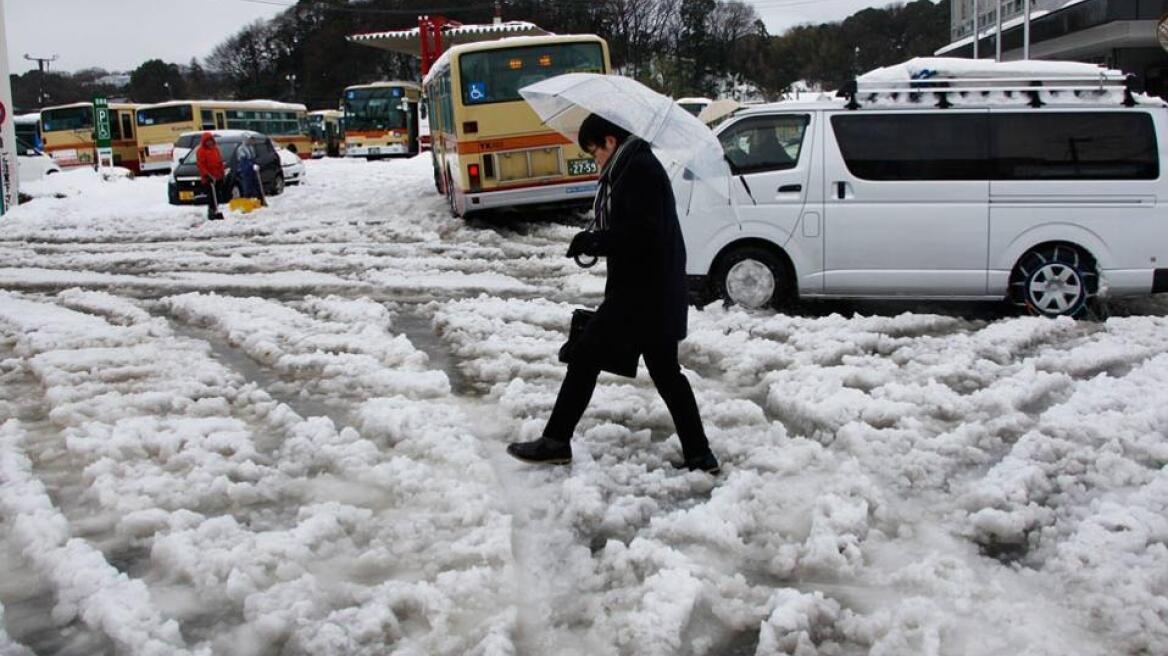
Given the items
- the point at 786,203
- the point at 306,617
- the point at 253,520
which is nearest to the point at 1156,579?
the point at 306,617

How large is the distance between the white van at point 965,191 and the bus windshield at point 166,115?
32642 millimetres

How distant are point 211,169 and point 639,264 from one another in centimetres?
1617

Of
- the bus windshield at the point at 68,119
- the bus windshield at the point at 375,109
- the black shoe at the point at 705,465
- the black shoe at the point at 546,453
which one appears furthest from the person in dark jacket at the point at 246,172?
the bus windshield at the point at 68,119

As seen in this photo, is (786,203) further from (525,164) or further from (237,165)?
(237,165)

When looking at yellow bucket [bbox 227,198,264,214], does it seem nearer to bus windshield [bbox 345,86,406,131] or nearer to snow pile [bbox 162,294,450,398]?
snow pile [bbox 162,294,450,398]

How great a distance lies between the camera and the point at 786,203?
28.4 feet

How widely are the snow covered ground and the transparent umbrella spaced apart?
4.89 feet

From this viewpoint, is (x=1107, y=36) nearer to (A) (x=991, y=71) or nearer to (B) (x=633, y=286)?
(A) (x=991, y=71)

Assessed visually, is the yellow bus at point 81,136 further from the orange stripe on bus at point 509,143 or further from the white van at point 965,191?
the white van at point 965,191

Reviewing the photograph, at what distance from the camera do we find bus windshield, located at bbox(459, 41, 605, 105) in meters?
15.3

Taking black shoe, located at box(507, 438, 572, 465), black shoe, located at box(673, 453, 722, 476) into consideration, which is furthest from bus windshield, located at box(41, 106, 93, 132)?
black shoe, located at box(673, 453, 722, 476)

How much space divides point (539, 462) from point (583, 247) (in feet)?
3.73

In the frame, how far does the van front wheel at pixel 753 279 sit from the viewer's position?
8.81 metres

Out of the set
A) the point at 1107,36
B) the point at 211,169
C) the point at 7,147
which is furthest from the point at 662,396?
the point at 1107,36
